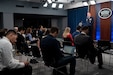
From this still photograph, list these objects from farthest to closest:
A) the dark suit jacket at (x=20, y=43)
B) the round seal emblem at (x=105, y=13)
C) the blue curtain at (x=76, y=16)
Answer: the blue curtain at (x=76, y=16)
the round seal emblem at (x=105, y=13)
the dark suit jacket at (x=20, y=43)

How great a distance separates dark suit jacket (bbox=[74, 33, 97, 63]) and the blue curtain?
6356 millimetres

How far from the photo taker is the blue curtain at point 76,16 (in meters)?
10.4

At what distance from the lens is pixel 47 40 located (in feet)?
10.7

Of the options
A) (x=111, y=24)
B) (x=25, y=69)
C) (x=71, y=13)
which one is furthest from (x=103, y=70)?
(x=71, y=13)

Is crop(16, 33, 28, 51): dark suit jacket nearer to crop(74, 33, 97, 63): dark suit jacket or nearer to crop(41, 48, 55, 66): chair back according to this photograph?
crop(74, 33, 97, 63): dark suit jacket

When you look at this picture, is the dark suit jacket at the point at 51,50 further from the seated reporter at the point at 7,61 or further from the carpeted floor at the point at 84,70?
the seated reporter at the point at 7,61

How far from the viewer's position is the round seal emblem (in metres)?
8.79

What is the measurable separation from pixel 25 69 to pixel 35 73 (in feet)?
5.20

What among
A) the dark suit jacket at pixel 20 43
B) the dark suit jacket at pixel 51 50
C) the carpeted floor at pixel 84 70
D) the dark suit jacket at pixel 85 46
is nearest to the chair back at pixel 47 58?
the dark suit jacket at pixel 51 50

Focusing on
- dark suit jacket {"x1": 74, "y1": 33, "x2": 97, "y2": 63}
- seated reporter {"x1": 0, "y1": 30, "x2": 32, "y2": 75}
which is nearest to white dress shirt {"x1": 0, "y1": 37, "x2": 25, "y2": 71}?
seated reporter {"x1": 0, "y1": 30, "x2": 32, "y2": 75}

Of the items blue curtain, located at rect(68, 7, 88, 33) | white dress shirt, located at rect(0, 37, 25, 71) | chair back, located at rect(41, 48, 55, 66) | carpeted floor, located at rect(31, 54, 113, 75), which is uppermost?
blue curtain, located at rect(68, 7, 88, 33)

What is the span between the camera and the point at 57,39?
4656mm

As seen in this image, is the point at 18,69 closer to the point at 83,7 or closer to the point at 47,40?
the point at 47,40

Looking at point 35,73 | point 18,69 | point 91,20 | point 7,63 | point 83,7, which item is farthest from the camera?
point 83,7
